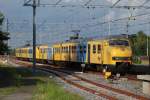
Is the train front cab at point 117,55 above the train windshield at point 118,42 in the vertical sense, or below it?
below

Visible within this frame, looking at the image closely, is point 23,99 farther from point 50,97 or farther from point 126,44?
point 126,44

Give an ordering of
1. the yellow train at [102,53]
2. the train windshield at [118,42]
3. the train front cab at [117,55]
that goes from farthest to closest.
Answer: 1. the train windshield at [118,42]
2. the yellow train at [102,53]
3. the train front cab at [117,55]

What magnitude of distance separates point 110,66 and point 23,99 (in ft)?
56.0

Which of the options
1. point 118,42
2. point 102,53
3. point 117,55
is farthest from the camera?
point 102,53

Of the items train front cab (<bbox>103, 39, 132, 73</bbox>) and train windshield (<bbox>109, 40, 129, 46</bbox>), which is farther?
train windshield (<bbox>109, 40, 129, 46</bbox>)

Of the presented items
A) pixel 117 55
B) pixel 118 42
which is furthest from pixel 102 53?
pixel 117 55

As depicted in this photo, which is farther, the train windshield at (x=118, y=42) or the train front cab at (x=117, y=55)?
the train windshield at (x=118, y=42)

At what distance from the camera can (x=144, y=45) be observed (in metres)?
101

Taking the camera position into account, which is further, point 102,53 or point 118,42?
point 102,53

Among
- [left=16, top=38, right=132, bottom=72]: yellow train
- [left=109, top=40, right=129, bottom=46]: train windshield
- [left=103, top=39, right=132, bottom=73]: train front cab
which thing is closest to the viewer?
[left=103, top=39, right=132, bottom=73]: train front cab

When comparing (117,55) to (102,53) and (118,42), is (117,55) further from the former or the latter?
(102,53)

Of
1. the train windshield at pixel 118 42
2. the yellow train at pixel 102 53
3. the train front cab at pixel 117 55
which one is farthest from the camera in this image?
the train windshield at pixel 118 42

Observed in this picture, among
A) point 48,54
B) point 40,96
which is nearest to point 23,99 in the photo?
point 40,96

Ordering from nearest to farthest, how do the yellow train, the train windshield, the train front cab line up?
the train front cab < the yellow train < the train windshield
